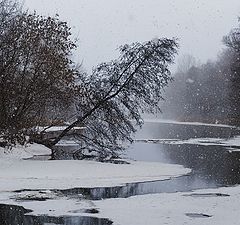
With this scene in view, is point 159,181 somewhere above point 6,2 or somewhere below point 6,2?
below

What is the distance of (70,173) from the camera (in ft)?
69.7

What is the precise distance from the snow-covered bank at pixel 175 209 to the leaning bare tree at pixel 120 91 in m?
12.6

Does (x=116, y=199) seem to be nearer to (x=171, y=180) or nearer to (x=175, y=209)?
(x=175, y=209)

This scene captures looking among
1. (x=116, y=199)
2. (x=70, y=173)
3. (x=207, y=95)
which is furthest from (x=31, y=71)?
(x=207, y=95)

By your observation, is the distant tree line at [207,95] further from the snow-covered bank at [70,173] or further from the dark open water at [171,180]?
the snow-covered bank at [70,173]

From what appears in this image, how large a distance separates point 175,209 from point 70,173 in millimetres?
8198

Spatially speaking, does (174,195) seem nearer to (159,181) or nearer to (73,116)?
(159,181)

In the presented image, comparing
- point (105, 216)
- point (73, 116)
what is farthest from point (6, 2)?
point (105, 216)

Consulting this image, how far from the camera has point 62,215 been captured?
13.0 metres

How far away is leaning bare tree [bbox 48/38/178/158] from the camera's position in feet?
96.2

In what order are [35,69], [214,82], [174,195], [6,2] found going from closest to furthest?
[174,195], [35,69], [6,2], [214,82]

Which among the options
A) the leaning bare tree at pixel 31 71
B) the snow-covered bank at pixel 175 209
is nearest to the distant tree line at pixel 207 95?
the leaning bare tree at pixel 31 71

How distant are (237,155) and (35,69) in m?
15.2

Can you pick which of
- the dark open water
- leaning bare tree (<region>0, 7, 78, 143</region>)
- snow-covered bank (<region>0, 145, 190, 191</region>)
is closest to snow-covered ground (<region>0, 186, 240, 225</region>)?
the dark open water
